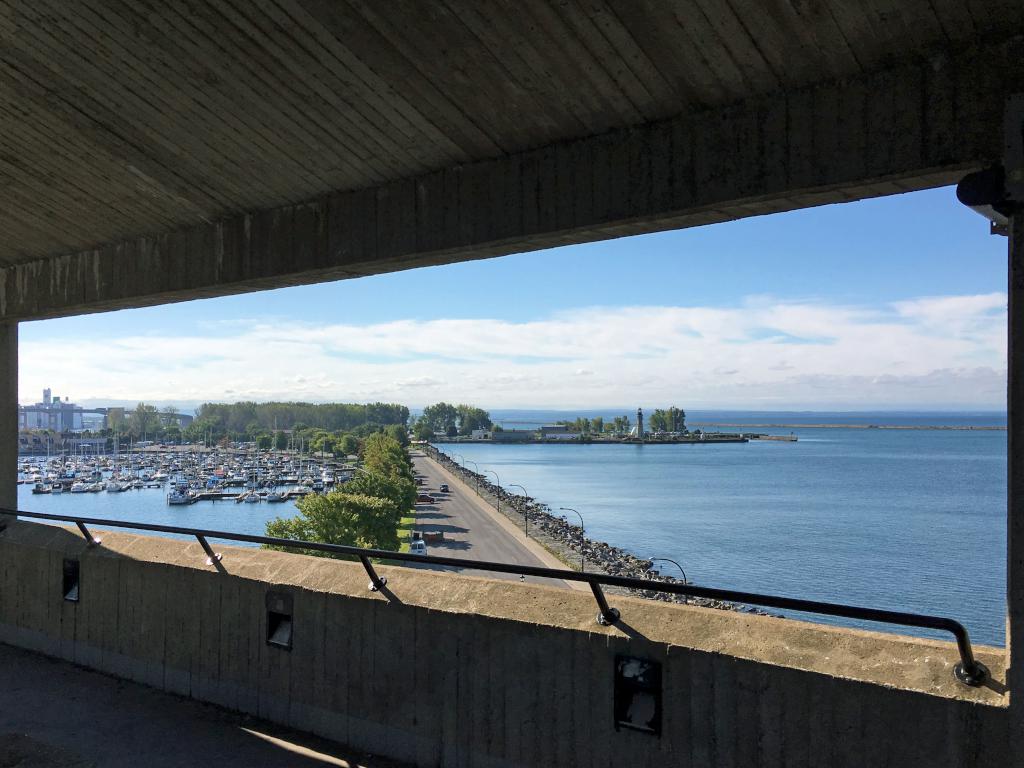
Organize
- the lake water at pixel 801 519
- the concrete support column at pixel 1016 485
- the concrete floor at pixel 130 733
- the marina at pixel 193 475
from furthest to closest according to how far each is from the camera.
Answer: the marina at pixel 193 475 → the lake water at pixel 801 519 → the concrete floor at pixel 130 733 → the concrete support column at pixel 1016 485

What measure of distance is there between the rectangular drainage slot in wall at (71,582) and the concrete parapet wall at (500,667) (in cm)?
7

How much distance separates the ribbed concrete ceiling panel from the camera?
11.8 ft

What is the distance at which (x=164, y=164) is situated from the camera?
5918mm

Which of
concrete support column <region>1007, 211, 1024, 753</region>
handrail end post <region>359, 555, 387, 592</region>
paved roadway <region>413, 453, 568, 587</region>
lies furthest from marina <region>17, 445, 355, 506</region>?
concrete support column <region>1007, 211, 1024, 753</region>

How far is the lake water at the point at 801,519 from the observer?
2116 inches

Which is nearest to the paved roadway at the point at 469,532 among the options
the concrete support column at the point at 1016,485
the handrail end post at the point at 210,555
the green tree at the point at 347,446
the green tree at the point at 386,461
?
the green tree at the point at 386,461

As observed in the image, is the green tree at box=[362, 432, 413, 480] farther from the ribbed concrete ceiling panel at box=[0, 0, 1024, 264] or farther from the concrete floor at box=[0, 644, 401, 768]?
the ribbed concrete ceiling panel at box=[0, 0, 1024, 264]

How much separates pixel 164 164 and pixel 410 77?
2544 millimetres

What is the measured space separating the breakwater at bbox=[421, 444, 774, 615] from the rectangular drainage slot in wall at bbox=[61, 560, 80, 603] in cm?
2613

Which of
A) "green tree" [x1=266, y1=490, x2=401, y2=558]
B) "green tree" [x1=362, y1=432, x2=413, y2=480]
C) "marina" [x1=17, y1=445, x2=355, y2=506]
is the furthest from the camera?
"marina" [x1=17, y1=445, x2=355, y2=506]

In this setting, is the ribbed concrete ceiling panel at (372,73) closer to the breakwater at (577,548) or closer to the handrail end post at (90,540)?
the handrail end post at (90,540)

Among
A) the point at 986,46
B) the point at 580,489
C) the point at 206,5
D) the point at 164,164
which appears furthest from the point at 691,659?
the point at 580,489

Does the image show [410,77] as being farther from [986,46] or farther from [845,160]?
[986,46]

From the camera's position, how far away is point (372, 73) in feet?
14.8
